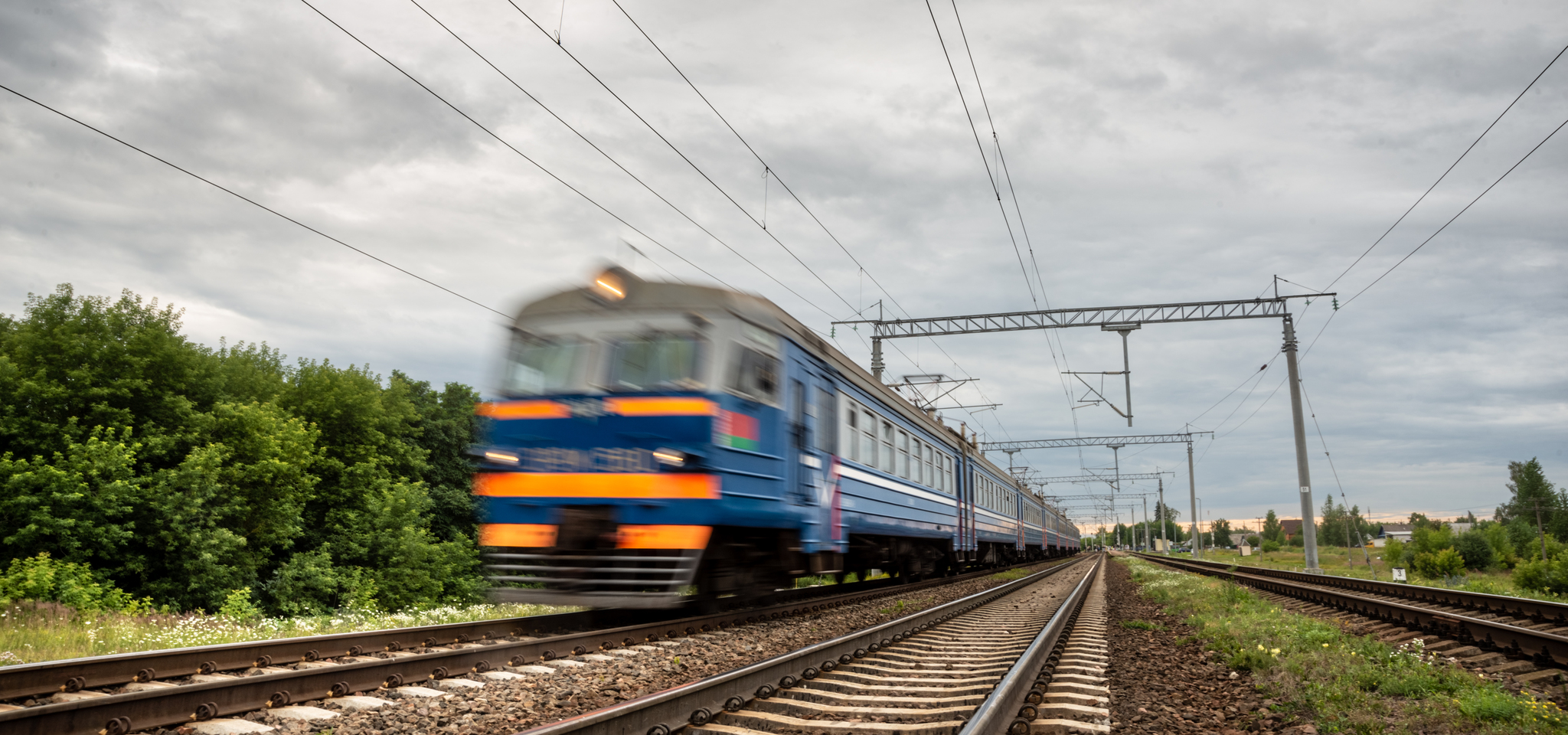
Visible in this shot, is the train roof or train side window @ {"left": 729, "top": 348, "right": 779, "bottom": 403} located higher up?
the train roof

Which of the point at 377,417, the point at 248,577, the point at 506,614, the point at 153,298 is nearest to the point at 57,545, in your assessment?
the point at 248,577

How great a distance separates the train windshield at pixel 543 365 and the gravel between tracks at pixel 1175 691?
5.56m

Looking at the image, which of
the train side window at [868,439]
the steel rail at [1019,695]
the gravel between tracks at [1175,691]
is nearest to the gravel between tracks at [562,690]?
the steel rail at [1019,695]

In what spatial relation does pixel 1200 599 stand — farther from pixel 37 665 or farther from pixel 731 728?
pixel 37 665

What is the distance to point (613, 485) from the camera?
7789 millimetres

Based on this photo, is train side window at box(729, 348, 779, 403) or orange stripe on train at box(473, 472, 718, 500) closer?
orange stripe on train at box(473, 472, 718, 500)

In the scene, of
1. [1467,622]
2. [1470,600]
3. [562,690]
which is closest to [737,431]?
[562,690]

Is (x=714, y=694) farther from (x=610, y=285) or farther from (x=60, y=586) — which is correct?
(x=60, y=586)

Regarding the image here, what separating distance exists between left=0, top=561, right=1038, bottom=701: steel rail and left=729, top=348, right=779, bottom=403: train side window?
232 cm

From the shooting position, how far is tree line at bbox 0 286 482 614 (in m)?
24.2

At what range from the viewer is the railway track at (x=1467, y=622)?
7.05 m

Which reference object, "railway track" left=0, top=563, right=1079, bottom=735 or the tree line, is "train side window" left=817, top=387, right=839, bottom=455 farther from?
the tree line

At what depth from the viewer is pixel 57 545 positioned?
77.7 ft

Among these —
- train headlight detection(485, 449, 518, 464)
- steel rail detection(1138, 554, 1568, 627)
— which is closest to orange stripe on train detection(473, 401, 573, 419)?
train headlight detection(485, 449, 518, 464)
